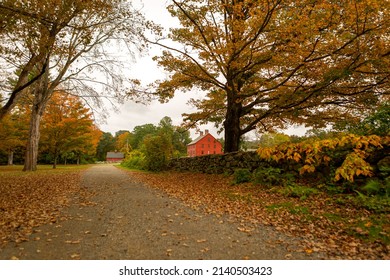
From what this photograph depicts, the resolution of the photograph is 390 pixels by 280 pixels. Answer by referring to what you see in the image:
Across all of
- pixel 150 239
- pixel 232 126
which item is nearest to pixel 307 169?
pixel 150 239

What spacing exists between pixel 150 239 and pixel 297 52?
7.94 meters

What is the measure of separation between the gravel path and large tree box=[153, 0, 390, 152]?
618 cm

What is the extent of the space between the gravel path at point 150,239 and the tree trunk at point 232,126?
304 inches

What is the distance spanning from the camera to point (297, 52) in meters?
8.62

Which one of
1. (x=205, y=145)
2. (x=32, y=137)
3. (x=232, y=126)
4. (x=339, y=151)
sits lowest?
(x=339, y=151)

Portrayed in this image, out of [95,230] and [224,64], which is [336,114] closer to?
[224,64]

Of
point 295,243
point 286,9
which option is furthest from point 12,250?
point 286,9

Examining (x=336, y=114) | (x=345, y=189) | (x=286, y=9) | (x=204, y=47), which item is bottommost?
(x=345, y=189)

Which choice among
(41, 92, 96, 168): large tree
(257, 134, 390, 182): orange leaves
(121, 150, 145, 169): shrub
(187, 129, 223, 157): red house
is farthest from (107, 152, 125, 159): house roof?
(257, 134, 390, 182): orange leaves

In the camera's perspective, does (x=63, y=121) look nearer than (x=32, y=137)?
No

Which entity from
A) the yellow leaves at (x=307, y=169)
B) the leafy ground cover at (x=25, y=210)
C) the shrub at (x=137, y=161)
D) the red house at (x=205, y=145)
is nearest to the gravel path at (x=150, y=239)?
the leafy ground cover at (x=25, y=210)

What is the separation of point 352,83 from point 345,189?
5.50 meters

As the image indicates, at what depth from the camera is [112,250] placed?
11.6 ft

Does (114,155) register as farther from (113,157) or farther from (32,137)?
(32,137)
